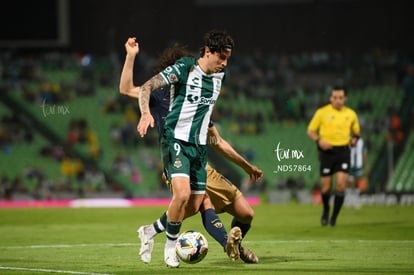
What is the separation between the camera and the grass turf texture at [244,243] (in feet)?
31.1

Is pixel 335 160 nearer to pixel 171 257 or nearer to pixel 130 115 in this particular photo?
pixel 171 257

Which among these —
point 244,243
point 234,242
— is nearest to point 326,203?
point 244,243

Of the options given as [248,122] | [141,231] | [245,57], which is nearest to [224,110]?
[248,122]

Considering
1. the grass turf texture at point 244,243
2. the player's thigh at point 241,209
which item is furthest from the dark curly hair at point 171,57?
the grass turf texture at point 244,243

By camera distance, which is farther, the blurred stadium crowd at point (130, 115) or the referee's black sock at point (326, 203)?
the blurred stadium crowd at point (130, 115)

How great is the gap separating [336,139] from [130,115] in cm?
1569

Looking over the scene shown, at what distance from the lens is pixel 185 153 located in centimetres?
936

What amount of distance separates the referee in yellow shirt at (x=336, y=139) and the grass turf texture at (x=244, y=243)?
787 millimetres

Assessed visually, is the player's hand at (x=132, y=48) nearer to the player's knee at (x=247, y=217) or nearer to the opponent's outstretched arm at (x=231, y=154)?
the opponent's outstretched arm at (x=231, y=154)

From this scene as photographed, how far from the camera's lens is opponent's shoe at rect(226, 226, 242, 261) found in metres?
9.27

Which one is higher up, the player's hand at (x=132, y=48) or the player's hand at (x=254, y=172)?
the player's hand at (x=132, y=48)

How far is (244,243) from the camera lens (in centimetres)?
1288

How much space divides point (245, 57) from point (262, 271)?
27.5 m

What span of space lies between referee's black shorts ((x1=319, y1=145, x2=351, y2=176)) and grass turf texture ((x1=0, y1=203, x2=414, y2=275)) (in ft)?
3.52
